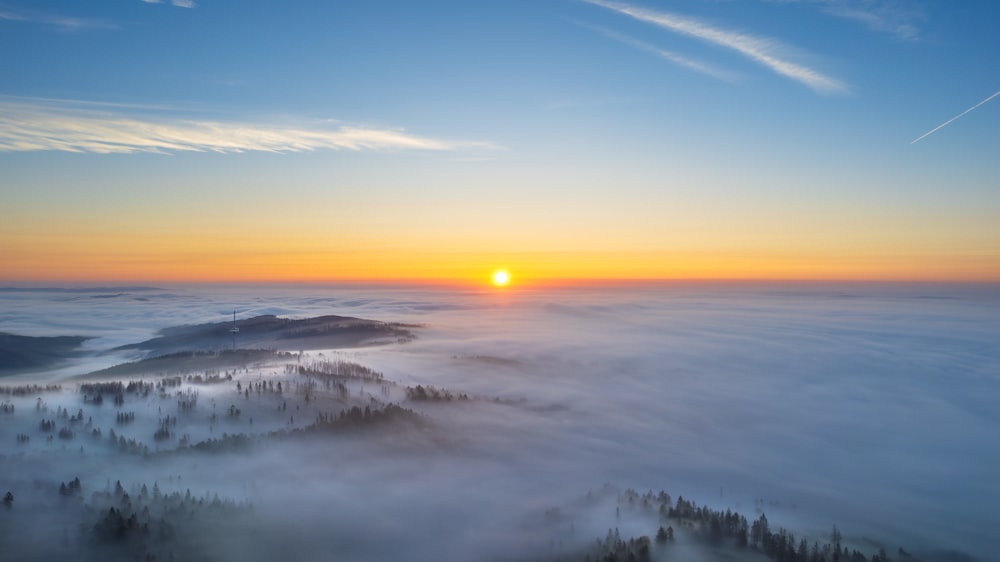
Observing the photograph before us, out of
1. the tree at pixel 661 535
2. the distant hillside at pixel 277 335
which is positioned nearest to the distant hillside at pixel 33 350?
the distant hillside at pixel 277 335

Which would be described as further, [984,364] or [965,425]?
[984,364]

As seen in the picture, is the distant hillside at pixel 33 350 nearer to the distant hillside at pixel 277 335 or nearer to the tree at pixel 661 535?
the distant hillside at pixel 277 335

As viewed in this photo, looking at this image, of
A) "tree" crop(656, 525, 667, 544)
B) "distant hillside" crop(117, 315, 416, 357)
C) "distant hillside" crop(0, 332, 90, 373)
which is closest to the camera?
"tree" crop(656, 525, 667, 544)

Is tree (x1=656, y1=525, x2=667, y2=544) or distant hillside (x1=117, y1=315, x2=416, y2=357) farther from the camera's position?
distant hillside (x1=117, y1=315, x2=416, y2=357)

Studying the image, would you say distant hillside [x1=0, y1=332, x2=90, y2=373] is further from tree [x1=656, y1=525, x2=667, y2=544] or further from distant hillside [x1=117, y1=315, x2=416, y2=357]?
tree [x1=656, y1=525, x2=667, y2=544]

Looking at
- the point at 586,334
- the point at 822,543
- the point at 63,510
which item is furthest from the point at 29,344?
the point at 822,543

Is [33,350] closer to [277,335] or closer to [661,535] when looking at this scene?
[277,335]

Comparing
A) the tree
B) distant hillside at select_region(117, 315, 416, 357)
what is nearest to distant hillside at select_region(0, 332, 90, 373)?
distant hillside at select_region(117, 315, 416, 357)

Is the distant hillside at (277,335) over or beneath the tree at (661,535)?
beneath

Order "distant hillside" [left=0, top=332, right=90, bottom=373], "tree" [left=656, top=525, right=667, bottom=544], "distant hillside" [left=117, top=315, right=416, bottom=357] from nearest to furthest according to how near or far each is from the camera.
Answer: "tree" [left=656, top=525, right=667, bottom=544] → "distant hillside" [left=0, top=332, right=90, bottom=373] → "distant hillside" [left=117, top=315, right=416, bottom=357]

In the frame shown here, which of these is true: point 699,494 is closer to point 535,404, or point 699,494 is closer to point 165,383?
point 535,404

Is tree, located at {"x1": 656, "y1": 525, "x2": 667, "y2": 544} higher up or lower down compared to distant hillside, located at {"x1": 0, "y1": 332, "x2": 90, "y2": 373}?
higher up
